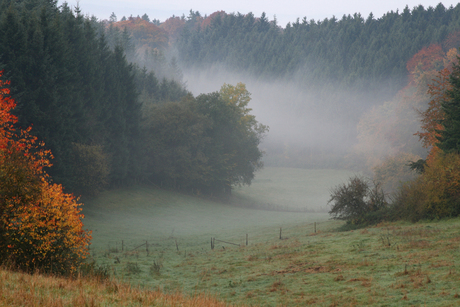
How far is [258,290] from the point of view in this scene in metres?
18.0

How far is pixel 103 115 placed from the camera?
196 ft

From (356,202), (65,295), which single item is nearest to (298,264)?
(65,295)

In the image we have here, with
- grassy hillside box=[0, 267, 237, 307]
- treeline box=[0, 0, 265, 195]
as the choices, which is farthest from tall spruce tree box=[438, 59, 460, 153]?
treeline box=[0, 0, 265, 195]

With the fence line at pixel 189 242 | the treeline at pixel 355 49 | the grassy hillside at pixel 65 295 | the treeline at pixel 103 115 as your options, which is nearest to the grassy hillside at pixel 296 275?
the grassy hillside at pixel 65 295

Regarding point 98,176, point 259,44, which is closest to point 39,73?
point 98,176

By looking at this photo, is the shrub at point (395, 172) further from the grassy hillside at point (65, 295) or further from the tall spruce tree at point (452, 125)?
the grassy hillside at point (65, 295)

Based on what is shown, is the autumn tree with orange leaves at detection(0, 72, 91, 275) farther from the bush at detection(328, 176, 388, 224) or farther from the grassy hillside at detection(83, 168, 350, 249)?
the bush at detection(328, 176, 388, 224)

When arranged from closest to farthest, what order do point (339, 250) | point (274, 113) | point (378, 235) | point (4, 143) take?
point (339, 250), point (378, 235), point (4, 143), point (274, 113)

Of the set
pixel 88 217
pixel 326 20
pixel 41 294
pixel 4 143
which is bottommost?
pixel 88 217

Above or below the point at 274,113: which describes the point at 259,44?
above

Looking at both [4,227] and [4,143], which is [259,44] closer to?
[4,143]

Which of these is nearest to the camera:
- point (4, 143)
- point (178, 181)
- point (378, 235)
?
point (378, 235)

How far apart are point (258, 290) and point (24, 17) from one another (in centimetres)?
4276

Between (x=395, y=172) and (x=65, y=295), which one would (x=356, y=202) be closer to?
(x=65, y=295)
